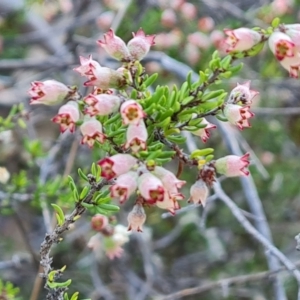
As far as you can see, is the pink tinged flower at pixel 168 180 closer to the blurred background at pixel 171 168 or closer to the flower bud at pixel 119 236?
the flower bud at pixel 119 236

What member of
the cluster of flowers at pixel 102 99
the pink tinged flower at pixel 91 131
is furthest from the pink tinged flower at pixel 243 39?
the pink tinged flower at pixel 91 131

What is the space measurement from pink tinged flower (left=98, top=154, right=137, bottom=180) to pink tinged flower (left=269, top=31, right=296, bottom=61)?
255 mm

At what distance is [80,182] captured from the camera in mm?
1420

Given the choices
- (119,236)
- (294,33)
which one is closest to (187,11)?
(119,236)

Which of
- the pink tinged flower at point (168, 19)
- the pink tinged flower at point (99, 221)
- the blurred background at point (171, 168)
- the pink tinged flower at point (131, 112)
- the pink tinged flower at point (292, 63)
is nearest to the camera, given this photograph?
the pink tinged flower at point (131, 112)

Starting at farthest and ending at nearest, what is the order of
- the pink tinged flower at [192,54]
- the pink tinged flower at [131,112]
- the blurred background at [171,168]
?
1. the pink tinged flower at [192,54]
2. the blurred background at [171,168]
3. the pink tinged flower at [131,112]

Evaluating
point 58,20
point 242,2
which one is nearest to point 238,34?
point 242,2

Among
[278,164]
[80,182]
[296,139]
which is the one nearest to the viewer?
[80,182]

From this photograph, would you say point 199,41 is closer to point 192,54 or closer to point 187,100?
point 192,54

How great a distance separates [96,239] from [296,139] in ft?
4.94

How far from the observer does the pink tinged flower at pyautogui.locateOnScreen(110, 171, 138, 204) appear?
61 cm

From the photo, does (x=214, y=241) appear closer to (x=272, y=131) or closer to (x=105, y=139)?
(x=272, y=131)

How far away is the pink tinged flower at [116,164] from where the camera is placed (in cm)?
62

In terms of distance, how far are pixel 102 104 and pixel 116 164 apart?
0.27 feet
